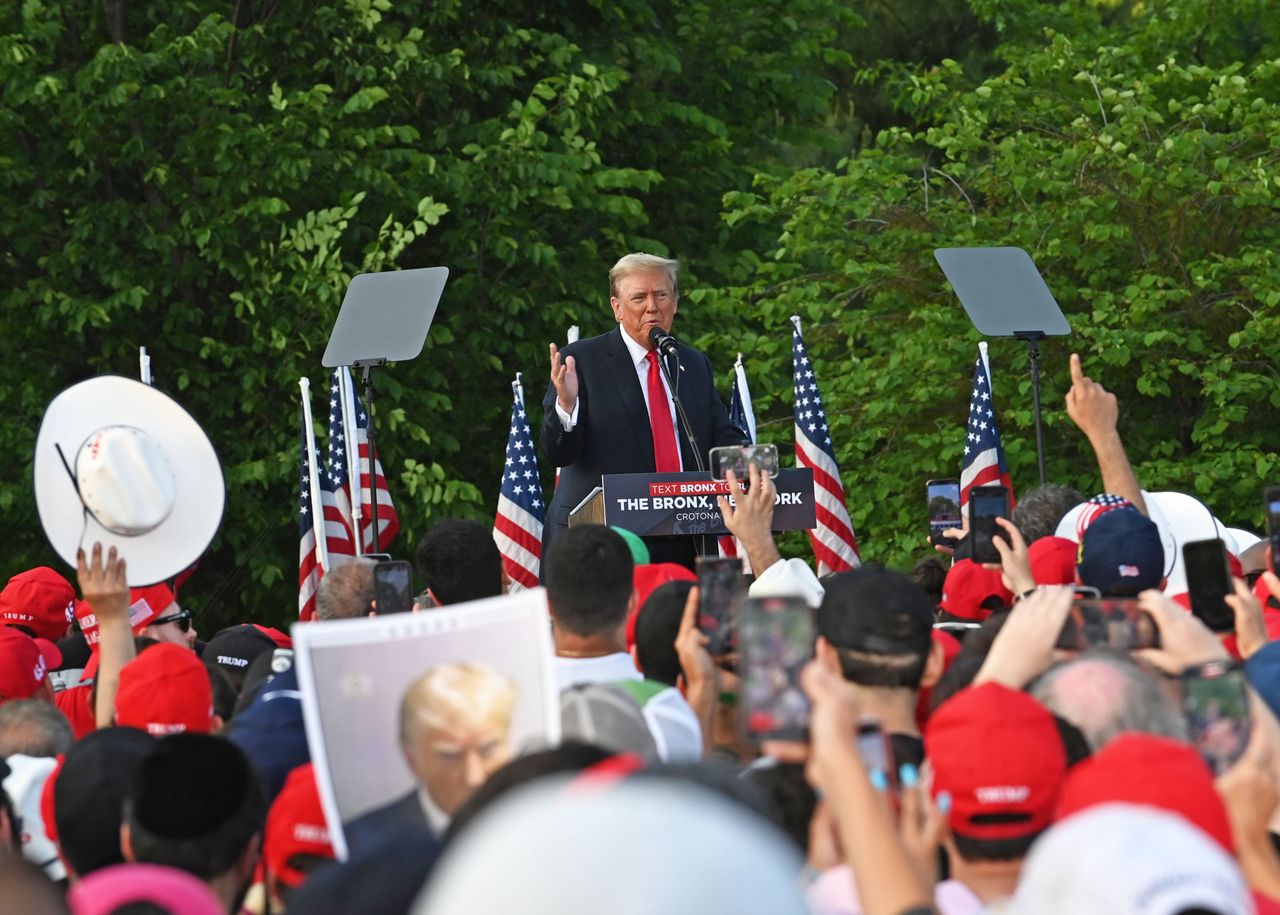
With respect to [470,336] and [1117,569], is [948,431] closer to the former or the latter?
[470,336]

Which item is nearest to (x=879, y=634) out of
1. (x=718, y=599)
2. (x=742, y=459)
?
→ (x=718, y=599)

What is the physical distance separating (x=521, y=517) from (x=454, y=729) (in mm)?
7092

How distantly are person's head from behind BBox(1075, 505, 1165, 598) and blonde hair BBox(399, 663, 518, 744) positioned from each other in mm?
2377

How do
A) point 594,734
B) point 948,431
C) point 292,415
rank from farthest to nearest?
point 292,415 < point 948,431 < point 594,734

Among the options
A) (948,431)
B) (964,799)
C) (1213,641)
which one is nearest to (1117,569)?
(1213,641)

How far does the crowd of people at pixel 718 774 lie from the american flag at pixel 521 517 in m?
4.58

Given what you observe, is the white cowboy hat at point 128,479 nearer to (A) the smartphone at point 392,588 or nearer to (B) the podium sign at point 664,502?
(A) the smartphone at point 392,588

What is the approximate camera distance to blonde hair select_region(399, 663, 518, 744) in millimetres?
3338

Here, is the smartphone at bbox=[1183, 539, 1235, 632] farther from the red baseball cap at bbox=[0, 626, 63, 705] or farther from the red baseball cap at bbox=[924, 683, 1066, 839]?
the red baseball cap at bbox=[0, 626, 63, 705]

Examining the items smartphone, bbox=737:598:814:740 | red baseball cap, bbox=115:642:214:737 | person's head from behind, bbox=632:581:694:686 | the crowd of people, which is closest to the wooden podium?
the crowd of people

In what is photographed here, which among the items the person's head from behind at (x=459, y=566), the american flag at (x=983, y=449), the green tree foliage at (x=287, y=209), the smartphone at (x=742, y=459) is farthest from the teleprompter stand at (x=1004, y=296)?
the green tree foliage at (x=287, y=209)

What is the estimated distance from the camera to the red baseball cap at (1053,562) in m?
5.73

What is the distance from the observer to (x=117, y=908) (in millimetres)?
2445

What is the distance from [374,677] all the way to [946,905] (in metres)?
1.05
